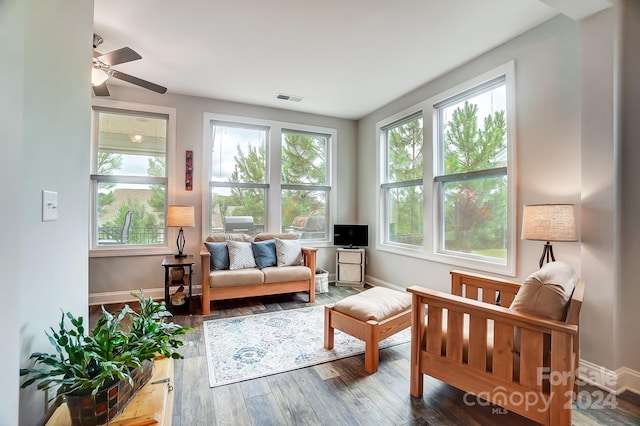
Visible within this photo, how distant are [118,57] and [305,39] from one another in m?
1.60

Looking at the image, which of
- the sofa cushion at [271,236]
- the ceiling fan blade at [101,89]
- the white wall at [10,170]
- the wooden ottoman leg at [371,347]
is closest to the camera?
the white wall at [10,170]

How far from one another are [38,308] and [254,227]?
3478mm

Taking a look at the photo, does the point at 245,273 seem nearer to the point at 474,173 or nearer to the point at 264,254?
the point at 264,254

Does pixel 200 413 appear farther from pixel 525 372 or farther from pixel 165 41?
pixel 165 41

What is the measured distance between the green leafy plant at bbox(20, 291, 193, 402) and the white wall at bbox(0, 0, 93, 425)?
0.21 feet

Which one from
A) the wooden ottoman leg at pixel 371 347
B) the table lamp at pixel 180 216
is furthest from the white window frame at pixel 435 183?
the table lamp at pixel 180 216

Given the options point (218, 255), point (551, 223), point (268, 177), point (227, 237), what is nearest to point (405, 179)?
point (268, 177)

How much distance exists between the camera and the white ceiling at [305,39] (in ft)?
7.61

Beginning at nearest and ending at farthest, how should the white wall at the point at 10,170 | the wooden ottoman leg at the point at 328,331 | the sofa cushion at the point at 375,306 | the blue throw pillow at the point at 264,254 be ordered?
the white wall at the point at 10,170 → the sofa cushion at the point at 375,306 → the wooden ottoman leg at the point at 328,331 → the blue throw pillow at the point at 264,254

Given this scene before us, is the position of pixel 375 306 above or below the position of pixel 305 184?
below

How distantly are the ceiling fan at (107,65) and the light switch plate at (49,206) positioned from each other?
5.71ft

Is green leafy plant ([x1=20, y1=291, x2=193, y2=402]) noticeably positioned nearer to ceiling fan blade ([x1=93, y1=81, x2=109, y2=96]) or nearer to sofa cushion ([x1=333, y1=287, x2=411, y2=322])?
sofa cushion ([x1=333, y1=287, x2=411, y2=322])

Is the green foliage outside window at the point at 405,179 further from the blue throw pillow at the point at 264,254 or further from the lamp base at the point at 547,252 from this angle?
the blue throw pillow at the point at 264,254

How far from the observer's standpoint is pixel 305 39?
8.98 ft
